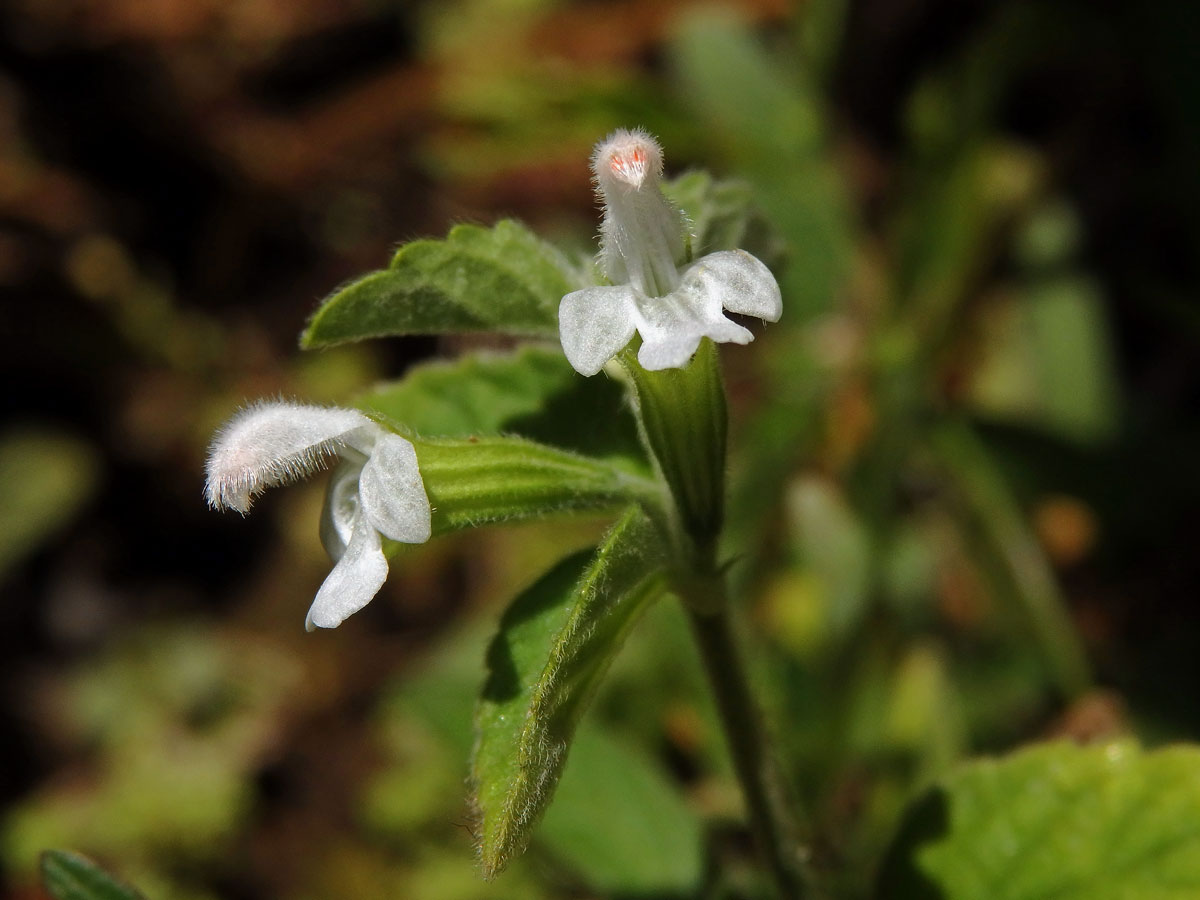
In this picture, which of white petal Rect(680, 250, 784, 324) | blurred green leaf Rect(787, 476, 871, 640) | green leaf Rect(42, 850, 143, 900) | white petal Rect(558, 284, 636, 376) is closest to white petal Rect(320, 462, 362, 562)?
white petal Rect(558, 284, 636, 376)

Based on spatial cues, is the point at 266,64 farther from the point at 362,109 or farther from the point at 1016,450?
the point at 1016,450

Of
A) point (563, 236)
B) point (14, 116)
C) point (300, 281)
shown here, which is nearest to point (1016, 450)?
point (563, 236)

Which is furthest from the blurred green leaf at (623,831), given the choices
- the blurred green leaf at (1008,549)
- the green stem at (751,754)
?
the blurred green leaf at (1008,549)

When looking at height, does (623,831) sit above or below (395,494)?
below

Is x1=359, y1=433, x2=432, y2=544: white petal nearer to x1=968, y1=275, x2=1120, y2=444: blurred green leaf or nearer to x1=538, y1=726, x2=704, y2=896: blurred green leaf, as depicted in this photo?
x1=538, y1=726, x2=704, y2=896: blurred green leaf

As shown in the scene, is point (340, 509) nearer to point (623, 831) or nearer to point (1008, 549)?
point (623, 831)

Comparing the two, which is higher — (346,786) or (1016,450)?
(1016,450)

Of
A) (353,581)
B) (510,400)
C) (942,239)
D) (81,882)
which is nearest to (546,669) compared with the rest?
(353,581)

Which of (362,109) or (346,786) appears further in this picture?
(362,109)
